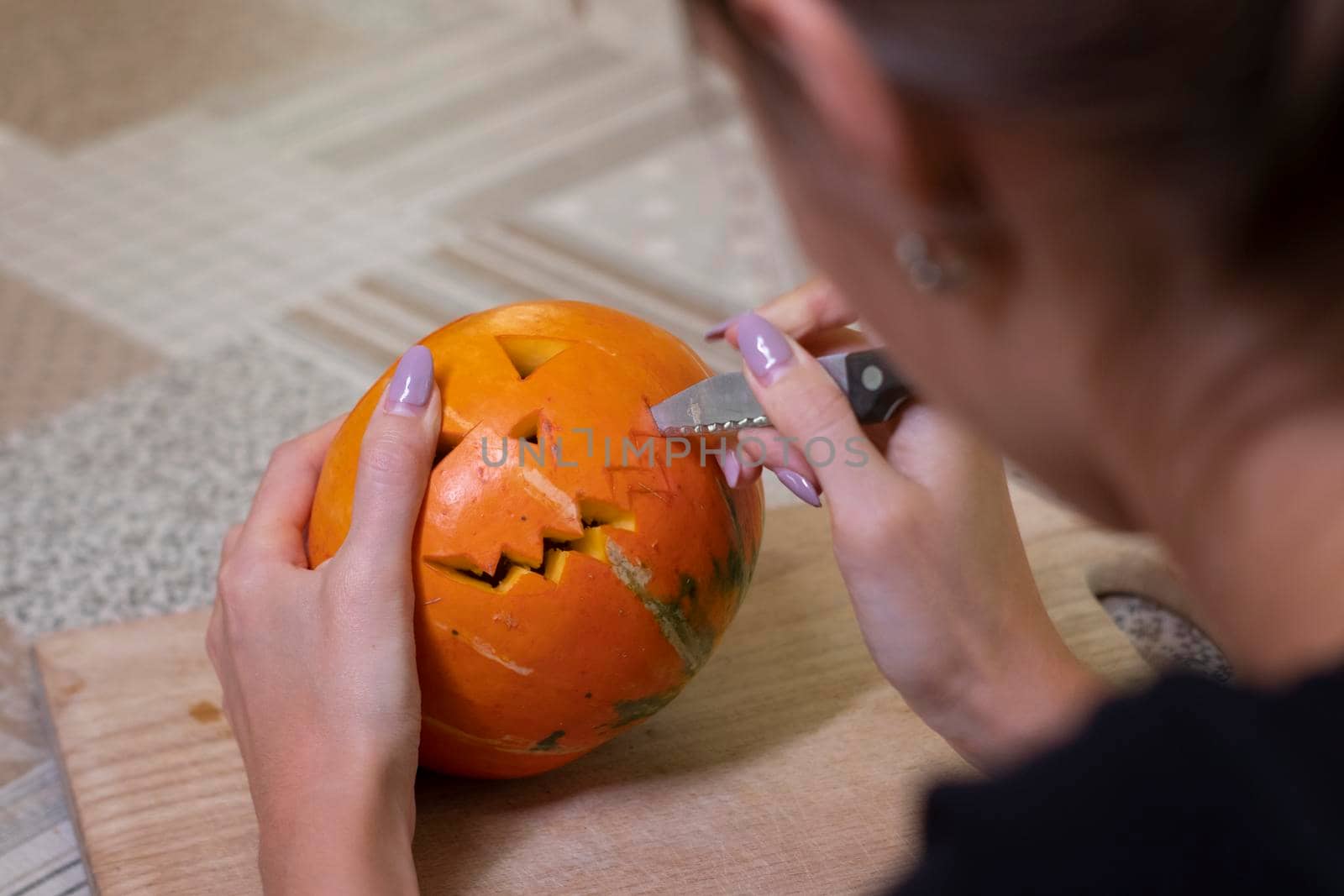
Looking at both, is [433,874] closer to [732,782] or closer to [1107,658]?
[732,782]

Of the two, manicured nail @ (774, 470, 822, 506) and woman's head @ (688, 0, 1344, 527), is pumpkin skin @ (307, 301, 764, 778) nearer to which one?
manicured nail @ (774, 470, 822, 506)

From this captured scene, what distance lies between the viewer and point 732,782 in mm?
1037

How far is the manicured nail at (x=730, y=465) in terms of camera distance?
0.94 metres

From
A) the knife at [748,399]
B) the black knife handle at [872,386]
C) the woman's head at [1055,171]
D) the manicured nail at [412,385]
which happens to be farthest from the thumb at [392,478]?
the woman's head at [1055,171]

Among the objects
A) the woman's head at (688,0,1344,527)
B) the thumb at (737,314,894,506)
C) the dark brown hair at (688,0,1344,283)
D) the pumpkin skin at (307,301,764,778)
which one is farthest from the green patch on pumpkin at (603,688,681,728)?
the dark brown hair at (688,0,1344,283)

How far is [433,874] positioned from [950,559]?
42 centimetres

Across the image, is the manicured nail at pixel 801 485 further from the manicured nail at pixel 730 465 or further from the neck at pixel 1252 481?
the neck at pixel 1252 481

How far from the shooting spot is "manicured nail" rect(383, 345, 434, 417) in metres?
0.91

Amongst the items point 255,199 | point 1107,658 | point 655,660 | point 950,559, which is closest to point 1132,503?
point 950,559

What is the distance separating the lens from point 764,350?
0.88m

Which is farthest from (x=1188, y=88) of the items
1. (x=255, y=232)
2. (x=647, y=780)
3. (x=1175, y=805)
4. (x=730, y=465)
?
(x=255, y=232)

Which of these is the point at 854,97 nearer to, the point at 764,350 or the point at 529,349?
the point at 764,350

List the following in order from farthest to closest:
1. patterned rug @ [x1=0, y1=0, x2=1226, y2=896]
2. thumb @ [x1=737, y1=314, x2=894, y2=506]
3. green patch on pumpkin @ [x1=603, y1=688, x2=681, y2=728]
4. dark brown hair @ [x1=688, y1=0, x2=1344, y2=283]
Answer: patterned rug @ [x1=0, y1=0, x2=1226, y2=896], green patch on pumpkin @ [x1=603, y1=688, x2=681, y2=728], thumb @ [x1=737, y1=314, x2=894, y2=506], dark brown hair @ [x1=688, y1=0, x2=1344, y2=283]

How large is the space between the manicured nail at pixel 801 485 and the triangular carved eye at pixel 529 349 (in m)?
0.18
